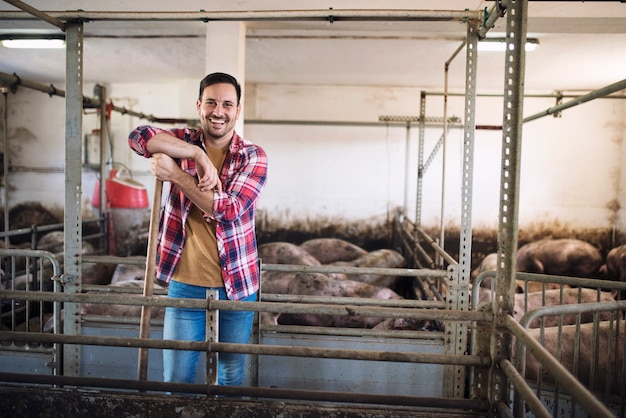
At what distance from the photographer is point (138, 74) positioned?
6.57m

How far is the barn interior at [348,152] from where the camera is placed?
1509mm

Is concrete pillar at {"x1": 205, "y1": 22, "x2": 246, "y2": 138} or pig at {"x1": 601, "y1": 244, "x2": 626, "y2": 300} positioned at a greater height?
concrete pillar at {"x1": 205, "y1": 22, "x2": 246, "y2": 138}

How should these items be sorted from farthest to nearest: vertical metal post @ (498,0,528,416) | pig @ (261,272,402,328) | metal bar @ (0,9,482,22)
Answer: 1. pig @ (261,272,402,328)
2. metal bar @ (0,9,482,22)
3. vertical metal post @ (498,0,528,416)

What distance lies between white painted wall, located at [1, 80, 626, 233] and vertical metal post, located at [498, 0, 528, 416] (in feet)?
19.2

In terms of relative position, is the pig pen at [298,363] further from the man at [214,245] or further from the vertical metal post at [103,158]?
the vertical metal post at [103,158]

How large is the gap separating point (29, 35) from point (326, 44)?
2.84 metres

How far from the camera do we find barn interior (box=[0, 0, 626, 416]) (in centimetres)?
151

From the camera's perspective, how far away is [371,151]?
23.8ft

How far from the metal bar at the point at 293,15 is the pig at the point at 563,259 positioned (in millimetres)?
5291

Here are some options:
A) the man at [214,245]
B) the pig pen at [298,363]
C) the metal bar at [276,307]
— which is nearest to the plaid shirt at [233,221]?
the man at [214,245]

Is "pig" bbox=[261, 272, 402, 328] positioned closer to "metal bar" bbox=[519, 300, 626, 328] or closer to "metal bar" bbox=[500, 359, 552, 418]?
"metal bar" bbox=[519, 300, 626, 328]

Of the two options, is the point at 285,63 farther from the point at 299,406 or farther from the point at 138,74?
the point at 299,406

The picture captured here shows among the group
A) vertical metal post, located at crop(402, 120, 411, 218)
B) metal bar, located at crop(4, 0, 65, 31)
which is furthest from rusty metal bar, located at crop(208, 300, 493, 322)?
vertical metal post, located at crop(402, 120, 411, 218)

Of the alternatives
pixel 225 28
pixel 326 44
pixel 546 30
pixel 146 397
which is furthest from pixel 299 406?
pixel 326 44
